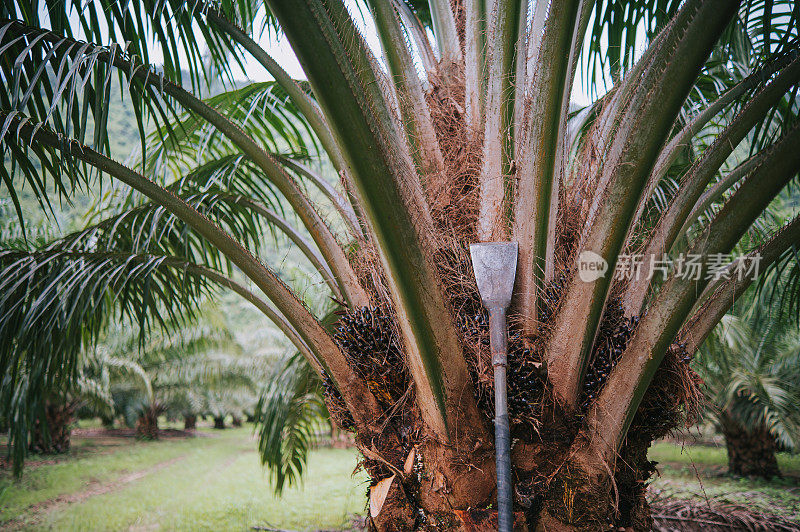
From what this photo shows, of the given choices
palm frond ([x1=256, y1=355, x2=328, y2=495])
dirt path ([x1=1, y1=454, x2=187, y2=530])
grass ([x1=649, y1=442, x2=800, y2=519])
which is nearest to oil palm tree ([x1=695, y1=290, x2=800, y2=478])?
grass ([x1=649, y1=442, x2=800, y2=519])

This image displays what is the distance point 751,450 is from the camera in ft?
24.0

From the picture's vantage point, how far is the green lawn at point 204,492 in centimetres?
597

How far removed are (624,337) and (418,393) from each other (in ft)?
2.70

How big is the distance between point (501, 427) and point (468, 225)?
89 centimetres

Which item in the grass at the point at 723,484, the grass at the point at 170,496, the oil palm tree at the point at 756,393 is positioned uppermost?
the oil palm tree at the point at 756,393

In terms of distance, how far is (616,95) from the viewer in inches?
88.4

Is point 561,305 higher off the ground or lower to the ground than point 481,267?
lower

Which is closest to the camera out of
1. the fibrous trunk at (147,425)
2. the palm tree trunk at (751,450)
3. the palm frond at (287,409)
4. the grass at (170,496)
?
the palm frond at (287,409)

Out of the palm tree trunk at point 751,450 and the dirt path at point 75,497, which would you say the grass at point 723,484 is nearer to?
the palm tree trunk at point 751,450

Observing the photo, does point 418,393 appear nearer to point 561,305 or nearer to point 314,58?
point 561,305

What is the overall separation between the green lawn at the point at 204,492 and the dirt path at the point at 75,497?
0.01 m

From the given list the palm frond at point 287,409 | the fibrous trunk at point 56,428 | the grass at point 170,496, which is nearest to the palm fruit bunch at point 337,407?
the palm frond at point 287,409

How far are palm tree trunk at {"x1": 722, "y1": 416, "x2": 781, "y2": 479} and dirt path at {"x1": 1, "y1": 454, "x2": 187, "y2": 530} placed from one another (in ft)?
32.0

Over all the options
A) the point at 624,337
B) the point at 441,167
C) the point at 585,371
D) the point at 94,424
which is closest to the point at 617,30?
the point at 441,167
